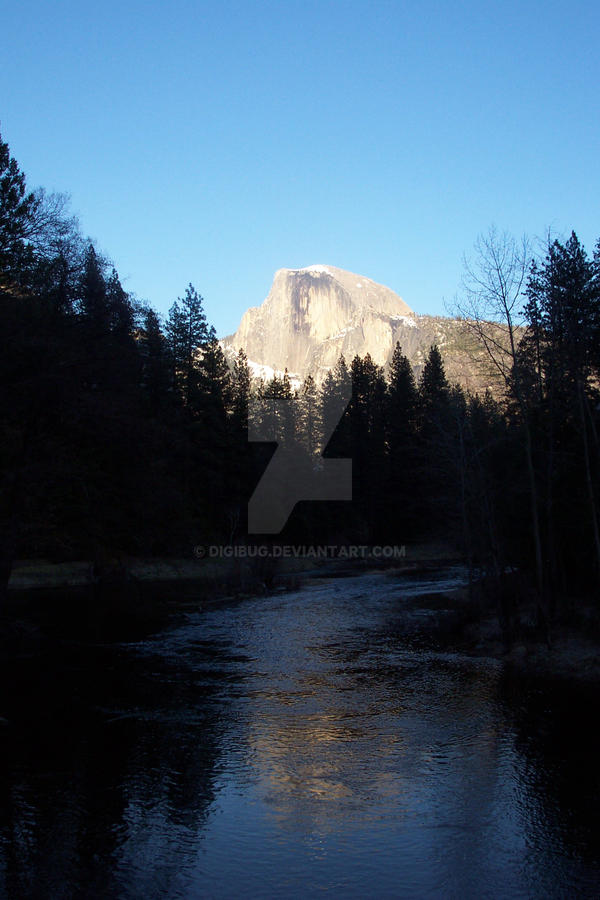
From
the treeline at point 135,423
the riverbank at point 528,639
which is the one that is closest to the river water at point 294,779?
the riverbank at point 528,639

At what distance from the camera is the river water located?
6.71 meters

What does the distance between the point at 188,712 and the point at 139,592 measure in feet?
66.7

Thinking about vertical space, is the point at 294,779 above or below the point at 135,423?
below

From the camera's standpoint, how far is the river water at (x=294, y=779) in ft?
22.0

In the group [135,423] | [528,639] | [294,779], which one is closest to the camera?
[294,779]

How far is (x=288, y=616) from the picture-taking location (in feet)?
80.7

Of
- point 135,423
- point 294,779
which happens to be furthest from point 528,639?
point 135,423

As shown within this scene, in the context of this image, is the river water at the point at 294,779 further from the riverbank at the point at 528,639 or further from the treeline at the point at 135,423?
the treeline at the point at 135,423

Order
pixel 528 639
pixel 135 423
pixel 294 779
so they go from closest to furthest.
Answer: pixel 294 779, pixel 528 639, pixel 135 423

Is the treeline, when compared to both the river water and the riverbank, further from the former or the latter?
the river water

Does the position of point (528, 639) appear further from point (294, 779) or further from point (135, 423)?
point (135, 423)

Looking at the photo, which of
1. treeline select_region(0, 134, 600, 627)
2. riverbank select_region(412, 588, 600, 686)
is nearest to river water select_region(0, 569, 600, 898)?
riverbank select_region(412, 588, 600, 686)

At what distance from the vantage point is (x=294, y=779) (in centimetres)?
941

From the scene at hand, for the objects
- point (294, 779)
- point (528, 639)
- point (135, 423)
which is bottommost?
point (294, 779)
